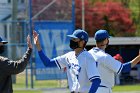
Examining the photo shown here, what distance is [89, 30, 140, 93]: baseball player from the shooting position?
288 inches

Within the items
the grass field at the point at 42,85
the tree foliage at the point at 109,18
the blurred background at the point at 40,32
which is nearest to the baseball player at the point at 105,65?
the blurred background at the point at 40,32

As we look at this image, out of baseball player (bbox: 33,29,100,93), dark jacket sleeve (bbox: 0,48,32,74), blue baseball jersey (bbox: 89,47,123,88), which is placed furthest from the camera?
blue baseball jersey (bbox: 89,47,123,88)

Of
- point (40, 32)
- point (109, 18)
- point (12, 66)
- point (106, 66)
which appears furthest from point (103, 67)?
point (109, 18)

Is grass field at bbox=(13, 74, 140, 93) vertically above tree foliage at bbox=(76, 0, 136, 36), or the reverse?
tree foliage at bbox=(76, 0, 136, 36)

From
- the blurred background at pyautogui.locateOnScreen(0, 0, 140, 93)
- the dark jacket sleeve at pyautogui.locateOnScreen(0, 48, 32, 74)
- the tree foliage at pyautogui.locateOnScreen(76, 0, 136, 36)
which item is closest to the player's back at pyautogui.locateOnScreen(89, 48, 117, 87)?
the dark jacket sleeve at pyautogui.locateOnScreen(0, 48, 32, 74)

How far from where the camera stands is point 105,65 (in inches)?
289

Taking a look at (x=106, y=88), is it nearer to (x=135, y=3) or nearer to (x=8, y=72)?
(x=8, y=72)

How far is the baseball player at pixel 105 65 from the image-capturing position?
7320 millimetres

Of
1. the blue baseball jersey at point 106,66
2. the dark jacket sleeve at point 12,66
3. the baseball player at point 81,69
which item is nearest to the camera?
the baseball player at point 81,69

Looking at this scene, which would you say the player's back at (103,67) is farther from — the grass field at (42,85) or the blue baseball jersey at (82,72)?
the grass field at (42,85)

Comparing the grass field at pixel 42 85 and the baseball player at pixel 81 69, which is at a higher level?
the baseball player at pixel 81 69

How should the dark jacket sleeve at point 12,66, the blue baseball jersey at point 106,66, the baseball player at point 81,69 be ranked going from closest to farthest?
the baseball player at point 81,69 < the dark jacket sleeve at point 12,66 < the blue baseball jersey at point 106,66

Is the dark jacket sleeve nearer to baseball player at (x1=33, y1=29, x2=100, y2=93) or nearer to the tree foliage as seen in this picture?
baseball player at (x1=33, y1=29, x2=100, y2=93)

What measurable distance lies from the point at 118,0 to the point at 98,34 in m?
41.6
